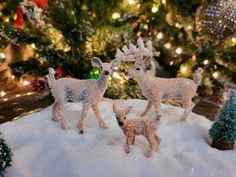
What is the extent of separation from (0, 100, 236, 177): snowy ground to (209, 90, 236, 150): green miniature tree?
0.05 m

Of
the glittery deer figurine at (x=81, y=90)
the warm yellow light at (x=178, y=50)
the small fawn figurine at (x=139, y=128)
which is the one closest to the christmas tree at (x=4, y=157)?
Result: the glittery deer figurine at (x=81, y=90)

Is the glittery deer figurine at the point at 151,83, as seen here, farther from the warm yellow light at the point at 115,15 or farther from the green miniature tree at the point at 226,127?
the warm yellow light at the point at 115,15

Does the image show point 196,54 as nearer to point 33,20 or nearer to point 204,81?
point 204,81

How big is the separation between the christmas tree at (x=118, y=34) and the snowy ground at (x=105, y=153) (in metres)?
0.66

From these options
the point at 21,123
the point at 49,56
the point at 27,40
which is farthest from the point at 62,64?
the point at 21,123

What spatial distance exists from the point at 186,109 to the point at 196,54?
1112 millimetres

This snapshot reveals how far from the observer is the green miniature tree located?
200 centimetres

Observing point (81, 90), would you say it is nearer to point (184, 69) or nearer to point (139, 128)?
point (139, 128)

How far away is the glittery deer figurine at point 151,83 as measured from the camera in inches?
83.2

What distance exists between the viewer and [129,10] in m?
2.97

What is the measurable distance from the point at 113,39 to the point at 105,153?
1148mm

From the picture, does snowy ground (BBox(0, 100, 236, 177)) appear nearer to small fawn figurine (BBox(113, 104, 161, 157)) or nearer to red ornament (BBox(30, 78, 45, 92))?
small fawn figurine (BBox(113, 104, 161, 157))

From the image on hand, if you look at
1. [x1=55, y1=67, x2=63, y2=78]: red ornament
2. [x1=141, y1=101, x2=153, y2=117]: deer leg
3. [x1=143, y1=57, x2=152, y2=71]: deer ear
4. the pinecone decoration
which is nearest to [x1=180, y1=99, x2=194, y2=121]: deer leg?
[x1=141, y1=101, x2=153, y2=117]: deer leg

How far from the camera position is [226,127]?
200cm
